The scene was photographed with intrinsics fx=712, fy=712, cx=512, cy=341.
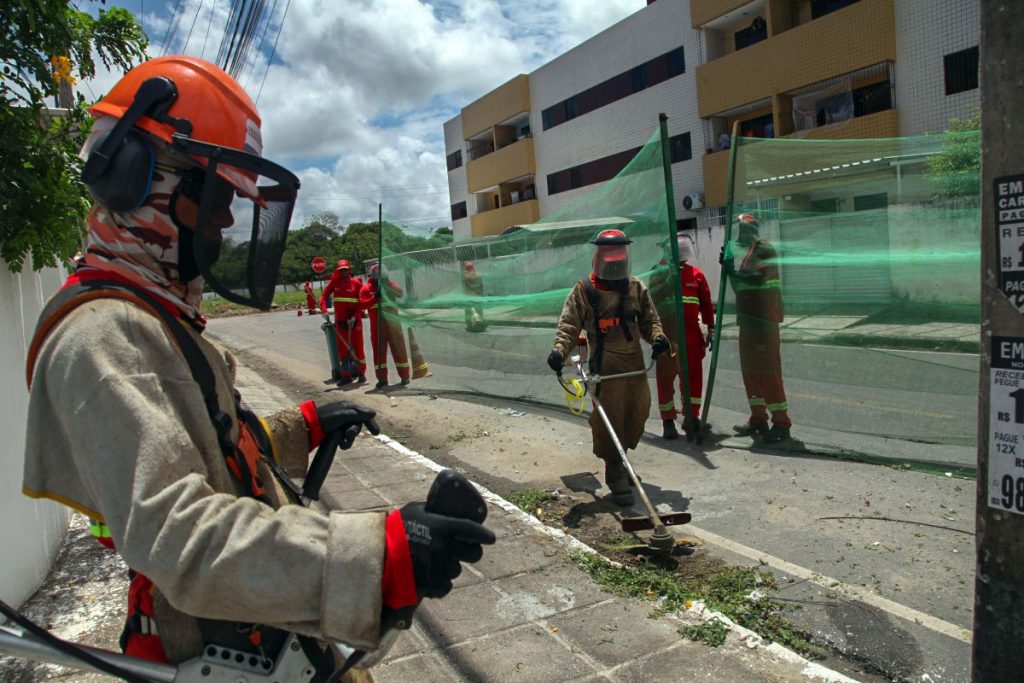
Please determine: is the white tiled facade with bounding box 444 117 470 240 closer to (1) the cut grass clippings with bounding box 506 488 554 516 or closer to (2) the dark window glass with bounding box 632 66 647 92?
(2) the dark window glass with bounding box 632 66 647 92

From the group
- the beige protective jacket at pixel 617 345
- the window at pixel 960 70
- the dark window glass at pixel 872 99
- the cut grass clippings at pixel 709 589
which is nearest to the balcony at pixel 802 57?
the dark window glass at pixel 872 99

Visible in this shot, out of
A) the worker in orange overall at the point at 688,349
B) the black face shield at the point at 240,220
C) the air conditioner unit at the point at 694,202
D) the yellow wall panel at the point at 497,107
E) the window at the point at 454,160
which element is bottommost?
the worker in orange overall at the point at 688,349

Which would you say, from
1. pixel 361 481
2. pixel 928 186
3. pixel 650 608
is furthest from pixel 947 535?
pixel 361 481

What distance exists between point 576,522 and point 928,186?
3439mm

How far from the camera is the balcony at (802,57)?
781 inches

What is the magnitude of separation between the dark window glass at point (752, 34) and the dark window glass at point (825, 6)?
1.67m

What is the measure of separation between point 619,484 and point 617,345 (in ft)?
3.62

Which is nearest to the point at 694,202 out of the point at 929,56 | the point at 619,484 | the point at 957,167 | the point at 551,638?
the point at 929,56

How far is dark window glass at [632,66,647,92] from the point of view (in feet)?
96.4

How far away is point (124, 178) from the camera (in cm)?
150

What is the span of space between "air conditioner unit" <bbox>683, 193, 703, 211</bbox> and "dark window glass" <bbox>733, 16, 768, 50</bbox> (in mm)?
5349

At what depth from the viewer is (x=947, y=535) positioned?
426cm

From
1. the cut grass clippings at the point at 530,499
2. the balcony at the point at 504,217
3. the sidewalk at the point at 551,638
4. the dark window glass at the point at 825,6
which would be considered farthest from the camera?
Result: the balcony at the point at 504,217

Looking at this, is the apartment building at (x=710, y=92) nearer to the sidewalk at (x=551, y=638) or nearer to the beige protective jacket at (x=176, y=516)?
the sidewalk at (x=551, y=638)
